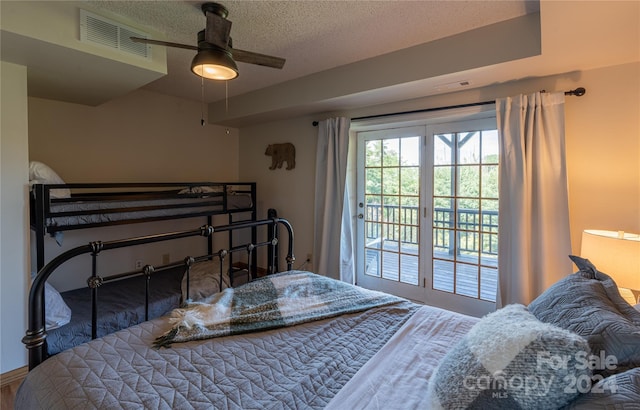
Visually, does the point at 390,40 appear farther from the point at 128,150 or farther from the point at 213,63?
the point at 128,150

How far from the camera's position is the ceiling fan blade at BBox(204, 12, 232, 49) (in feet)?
5.51

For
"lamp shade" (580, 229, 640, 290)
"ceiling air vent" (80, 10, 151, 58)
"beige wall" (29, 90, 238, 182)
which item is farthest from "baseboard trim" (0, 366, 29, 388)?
"lamp shade" (580, 229, 640, 290)

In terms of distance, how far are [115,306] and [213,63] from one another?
6.64 ft

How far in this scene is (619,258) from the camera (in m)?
1.67

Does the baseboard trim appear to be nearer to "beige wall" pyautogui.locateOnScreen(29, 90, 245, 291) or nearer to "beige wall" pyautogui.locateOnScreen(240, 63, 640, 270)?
"beige wall" pyautogui.locateOnScreen(29, 90, 245, 291)

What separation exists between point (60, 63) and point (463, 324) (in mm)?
2751

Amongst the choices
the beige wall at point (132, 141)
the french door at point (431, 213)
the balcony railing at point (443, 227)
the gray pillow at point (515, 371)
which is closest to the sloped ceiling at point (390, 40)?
the beige wall at point (132, 141)

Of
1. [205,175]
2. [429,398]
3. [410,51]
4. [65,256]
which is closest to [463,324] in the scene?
[429,398]

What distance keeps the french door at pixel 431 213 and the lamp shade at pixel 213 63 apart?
196 cm

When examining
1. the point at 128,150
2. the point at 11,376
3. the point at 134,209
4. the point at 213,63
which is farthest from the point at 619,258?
the point at 128,150

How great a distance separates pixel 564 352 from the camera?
0.76 m

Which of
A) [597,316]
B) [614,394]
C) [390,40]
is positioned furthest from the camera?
[390,40]

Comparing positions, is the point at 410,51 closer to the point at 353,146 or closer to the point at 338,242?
the point at 353,146

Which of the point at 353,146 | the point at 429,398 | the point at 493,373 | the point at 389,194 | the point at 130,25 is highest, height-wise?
the point at 130,25
